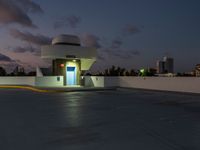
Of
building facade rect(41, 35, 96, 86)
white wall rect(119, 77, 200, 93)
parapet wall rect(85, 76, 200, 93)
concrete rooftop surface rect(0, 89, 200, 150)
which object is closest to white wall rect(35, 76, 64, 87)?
building facade rect(41, 35, 96, 86)

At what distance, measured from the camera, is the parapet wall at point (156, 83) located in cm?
1852

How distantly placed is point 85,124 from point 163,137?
247cm

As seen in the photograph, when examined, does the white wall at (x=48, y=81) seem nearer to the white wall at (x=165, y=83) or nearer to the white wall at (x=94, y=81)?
the white wall at (x=94, y=81)

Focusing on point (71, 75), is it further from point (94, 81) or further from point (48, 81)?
point (48, 81)

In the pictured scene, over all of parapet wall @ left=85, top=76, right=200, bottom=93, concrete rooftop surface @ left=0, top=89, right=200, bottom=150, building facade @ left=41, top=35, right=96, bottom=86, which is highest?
building facade @ left=41, top=35, right=96, bottom=86

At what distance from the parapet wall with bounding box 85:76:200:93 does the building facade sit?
99.4 inches

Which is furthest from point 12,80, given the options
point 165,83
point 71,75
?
point 165,83

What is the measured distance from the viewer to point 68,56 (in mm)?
27234

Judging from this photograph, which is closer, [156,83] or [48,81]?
[156,83]

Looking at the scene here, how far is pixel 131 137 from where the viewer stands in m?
5.45

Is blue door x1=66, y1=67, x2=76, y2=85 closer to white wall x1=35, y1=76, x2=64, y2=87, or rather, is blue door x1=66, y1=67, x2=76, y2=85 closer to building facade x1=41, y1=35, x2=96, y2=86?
building facade x1=41, y1=35, x2=96, y2=86

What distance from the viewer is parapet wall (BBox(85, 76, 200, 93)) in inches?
729

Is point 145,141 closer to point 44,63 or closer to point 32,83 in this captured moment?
point 32,83

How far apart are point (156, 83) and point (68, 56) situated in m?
11.0
